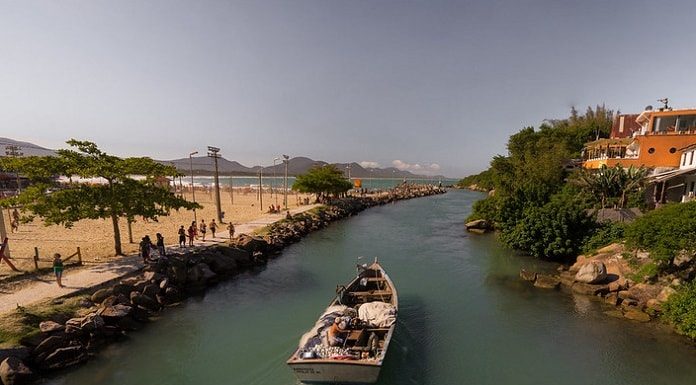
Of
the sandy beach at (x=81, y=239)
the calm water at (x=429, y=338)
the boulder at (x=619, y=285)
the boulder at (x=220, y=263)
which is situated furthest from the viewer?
the boulder at (x=220, y=263)

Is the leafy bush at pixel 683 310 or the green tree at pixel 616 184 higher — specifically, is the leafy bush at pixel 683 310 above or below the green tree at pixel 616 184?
below

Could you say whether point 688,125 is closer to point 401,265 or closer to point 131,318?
point 401,265

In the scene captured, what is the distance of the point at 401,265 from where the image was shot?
101 feet

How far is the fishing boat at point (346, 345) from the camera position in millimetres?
12430

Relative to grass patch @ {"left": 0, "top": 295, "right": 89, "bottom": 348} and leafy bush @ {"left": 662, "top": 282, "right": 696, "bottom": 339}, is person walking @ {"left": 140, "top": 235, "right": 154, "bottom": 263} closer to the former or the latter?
grass patch @ {"left": 0, "top": 295, "right": 89, "bottom": 348}

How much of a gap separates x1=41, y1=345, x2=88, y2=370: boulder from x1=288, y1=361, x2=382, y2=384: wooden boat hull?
10404 mm

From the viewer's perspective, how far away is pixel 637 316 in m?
19.6

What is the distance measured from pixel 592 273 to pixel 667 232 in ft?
19.9

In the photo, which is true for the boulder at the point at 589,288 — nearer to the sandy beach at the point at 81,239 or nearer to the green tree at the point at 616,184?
the green tree at the point at 616,184

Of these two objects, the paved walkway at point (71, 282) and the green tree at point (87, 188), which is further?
the green tree at point (87, 188)

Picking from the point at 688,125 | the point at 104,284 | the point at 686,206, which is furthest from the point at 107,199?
the point at 688,125

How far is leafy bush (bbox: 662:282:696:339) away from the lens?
1705cm

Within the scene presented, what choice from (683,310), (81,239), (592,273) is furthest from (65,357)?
(592,273)

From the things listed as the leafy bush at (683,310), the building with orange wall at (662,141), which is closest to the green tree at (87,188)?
the leafy bush at (683,310)
